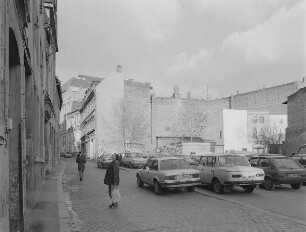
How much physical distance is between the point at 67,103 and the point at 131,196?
271 feet

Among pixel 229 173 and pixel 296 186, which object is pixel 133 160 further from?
pixel 229 173

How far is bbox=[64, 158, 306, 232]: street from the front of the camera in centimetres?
888

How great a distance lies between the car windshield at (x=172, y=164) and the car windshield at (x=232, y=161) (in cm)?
134

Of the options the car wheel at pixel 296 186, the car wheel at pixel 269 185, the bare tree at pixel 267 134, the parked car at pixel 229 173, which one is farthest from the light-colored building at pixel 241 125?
the parked car at pixel 229 173

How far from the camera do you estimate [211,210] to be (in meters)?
11.0

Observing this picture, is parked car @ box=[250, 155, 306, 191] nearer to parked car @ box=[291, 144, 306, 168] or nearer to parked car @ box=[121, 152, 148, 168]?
parked car @ box=[291, 144, 306, 168]

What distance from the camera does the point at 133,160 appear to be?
33.6m

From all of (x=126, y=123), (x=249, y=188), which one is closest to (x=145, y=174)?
(x=249, y=188)

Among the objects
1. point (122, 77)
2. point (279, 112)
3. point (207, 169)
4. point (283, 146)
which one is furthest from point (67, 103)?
point (207, 169)

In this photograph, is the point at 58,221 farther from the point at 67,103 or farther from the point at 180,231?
the point at 67,103

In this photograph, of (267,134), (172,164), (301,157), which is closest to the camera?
(172,164)

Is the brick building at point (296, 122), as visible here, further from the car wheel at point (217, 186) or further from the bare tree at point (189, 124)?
the bare tree at point (189, 124)

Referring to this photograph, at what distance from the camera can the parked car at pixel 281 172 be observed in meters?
15.6

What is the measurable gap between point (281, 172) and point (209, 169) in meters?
2.91
